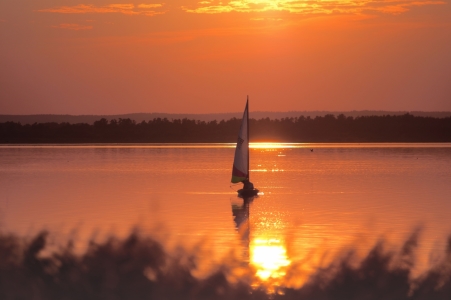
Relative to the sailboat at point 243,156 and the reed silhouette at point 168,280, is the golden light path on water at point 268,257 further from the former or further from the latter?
the sailboat at point 243,156

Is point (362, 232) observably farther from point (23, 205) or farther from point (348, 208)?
point (23, 205)

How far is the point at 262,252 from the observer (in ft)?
75.4

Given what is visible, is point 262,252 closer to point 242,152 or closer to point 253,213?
point 253,213

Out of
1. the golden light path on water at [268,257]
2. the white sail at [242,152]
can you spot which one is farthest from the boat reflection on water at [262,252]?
the white sail at [242,152]

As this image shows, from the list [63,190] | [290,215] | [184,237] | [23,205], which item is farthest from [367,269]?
[63,190]

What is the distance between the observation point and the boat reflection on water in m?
18.1

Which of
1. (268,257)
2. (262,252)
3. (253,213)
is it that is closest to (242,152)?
(253,213)

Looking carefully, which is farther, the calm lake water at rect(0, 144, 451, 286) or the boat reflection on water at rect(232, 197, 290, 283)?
the calm lake water at rect(0, 144, 451, 286)

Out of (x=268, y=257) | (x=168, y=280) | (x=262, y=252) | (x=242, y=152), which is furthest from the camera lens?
(x=242, y=152)

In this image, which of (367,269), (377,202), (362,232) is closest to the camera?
(367,269)

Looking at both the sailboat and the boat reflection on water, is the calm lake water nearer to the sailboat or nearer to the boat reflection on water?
the boat reflection on water

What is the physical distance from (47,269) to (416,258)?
9.72 meters

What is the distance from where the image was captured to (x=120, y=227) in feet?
99.9

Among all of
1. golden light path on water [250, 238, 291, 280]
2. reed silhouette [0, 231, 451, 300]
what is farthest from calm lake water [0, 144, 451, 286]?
reed silhouette [0, 231, 451, 300]
